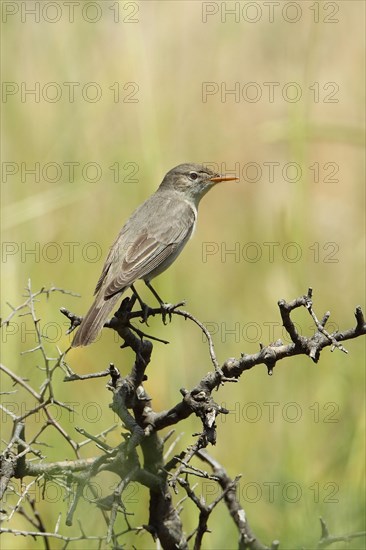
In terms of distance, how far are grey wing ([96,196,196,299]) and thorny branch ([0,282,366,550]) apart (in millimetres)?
1382

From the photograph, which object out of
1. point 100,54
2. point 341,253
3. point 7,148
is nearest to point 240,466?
point 7,148

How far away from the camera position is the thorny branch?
105 inches

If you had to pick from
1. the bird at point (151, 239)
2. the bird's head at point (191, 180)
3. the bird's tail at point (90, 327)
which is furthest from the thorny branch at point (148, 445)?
the bird's head at point (191, 180)

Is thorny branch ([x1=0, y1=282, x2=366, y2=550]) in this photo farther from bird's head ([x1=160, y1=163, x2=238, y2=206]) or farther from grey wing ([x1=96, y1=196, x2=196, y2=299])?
bird's head ([x1=160, y1=163, x2=238, y2=206])

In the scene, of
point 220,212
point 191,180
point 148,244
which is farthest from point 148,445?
point 220,212

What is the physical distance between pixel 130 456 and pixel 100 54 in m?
6.23

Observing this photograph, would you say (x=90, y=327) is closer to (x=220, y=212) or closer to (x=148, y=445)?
(x=148, y=445)

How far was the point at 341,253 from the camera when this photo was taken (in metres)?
8.34

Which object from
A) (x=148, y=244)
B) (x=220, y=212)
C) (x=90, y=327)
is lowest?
(x=90, y=327)

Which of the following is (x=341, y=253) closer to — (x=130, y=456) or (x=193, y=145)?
(x=193, y=145)

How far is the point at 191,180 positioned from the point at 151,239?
1.17m

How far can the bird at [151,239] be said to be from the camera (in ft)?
15.2

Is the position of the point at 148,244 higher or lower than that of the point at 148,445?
higher

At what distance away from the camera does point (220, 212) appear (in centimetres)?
899
